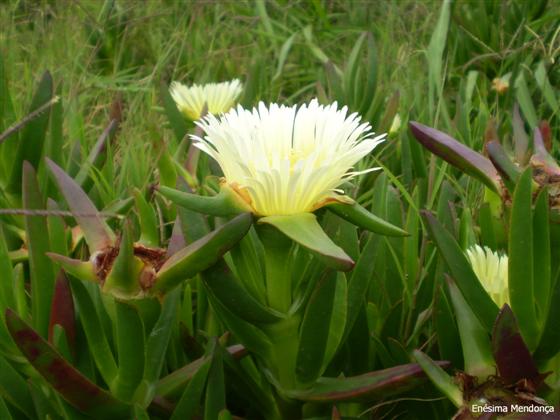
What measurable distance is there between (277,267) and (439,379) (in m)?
0.18

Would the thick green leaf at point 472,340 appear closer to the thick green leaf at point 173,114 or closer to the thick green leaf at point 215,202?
the thick green leaf at point 215,202

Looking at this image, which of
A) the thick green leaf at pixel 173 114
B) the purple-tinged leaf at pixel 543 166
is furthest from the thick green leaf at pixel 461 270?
the thick green leaf at pixel 173 114

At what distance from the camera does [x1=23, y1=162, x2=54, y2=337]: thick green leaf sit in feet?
2.94

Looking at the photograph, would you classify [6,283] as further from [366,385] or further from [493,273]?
[493,273]

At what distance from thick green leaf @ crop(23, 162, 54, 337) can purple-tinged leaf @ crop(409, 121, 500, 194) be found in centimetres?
42

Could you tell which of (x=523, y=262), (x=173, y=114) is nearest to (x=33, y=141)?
(x=173, y=114)

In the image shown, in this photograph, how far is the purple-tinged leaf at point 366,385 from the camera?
0.79m

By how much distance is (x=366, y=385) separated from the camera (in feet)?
2.68

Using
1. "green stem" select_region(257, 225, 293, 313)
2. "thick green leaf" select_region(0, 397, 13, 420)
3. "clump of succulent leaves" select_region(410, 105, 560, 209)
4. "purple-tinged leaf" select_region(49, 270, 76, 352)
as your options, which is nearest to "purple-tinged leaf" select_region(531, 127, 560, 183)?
"clump of succulent leaves" select_region(410, 105, 560, 209)

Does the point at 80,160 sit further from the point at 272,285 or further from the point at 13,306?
the point at 272,285

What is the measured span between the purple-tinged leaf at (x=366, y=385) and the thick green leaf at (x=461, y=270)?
7 cm

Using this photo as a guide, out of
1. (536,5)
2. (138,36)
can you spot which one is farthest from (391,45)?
(138,36)

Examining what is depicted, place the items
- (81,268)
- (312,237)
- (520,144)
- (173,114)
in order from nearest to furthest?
(312,237) → (81,268) → (520,144) → (173,114)

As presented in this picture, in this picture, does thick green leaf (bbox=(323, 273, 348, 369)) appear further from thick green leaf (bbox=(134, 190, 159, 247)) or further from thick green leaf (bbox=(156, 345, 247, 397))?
thick green leaf (bbox=(134, 190, 159, 247))
